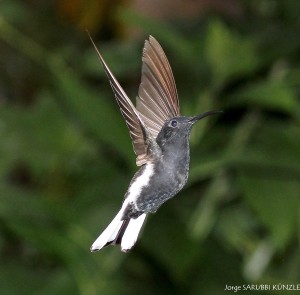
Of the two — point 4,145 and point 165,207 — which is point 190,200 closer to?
point 165,207

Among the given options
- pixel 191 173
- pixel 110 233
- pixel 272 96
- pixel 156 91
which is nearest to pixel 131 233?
pixel 110 233

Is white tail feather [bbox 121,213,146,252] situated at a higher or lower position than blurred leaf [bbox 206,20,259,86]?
higher

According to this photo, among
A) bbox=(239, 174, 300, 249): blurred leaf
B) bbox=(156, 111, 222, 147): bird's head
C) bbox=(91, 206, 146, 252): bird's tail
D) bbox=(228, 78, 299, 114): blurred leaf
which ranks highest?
bbox=(156, 111, 222, 147): bird's head

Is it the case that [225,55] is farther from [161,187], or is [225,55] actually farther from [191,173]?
[161,187]

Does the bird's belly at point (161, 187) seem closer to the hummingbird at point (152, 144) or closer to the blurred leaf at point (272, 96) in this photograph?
the hummingbird at point (152, 144)

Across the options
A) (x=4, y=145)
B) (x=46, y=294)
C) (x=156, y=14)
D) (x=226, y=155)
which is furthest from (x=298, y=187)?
(x=156, y=14)

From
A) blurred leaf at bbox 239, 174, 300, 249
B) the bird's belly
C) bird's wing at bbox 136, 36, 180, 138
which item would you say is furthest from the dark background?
the bird's belly

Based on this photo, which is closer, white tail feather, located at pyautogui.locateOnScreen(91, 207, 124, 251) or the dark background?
white tail feather, located at pyautogui.locateOnScreen(91, 207, 124, 251)

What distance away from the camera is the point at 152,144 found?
0.87m

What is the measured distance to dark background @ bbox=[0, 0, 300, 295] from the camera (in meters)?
Answer: 2.08

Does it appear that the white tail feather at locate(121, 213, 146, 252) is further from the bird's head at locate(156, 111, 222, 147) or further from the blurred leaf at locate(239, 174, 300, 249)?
the blurred leaf at locate(239, 174, 300, 249)

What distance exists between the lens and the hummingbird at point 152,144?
77 cm

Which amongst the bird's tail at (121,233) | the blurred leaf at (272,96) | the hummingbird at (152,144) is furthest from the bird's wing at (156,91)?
the blurred leaf at (272,96)

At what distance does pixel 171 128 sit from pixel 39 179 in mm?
1966
